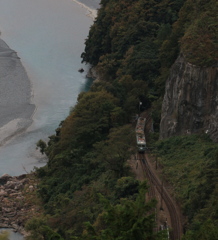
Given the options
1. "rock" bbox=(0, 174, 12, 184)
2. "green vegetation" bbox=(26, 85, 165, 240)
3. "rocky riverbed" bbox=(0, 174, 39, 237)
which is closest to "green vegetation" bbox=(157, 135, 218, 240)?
"green vegetation" bbox=(26, 85, 165, 240)

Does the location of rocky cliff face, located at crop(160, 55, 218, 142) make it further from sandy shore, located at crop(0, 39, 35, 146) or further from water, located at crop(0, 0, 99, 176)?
sandy shore, located at crop(0, 39, 35, 146)

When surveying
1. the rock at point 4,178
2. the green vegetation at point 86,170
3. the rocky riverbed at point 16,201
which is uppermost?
the green vegetation at point 86,170

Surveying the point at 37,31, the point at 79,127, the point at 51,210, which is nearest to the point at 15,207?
the point at 51,210

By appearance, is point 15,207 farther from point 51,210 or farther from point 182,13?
point 182,13

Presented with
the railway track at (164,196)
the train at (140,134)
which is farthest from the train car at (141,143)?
the railway track at (164,196)

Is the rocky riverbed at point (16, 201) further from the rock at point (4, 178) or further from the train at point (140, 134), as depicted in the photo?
the train at point (140, 134)

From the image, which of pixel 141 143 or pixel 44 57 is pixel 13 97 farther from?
pixel 141 143

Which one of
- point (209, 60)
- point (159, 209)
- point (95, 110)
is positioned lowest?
point (159, 209)
